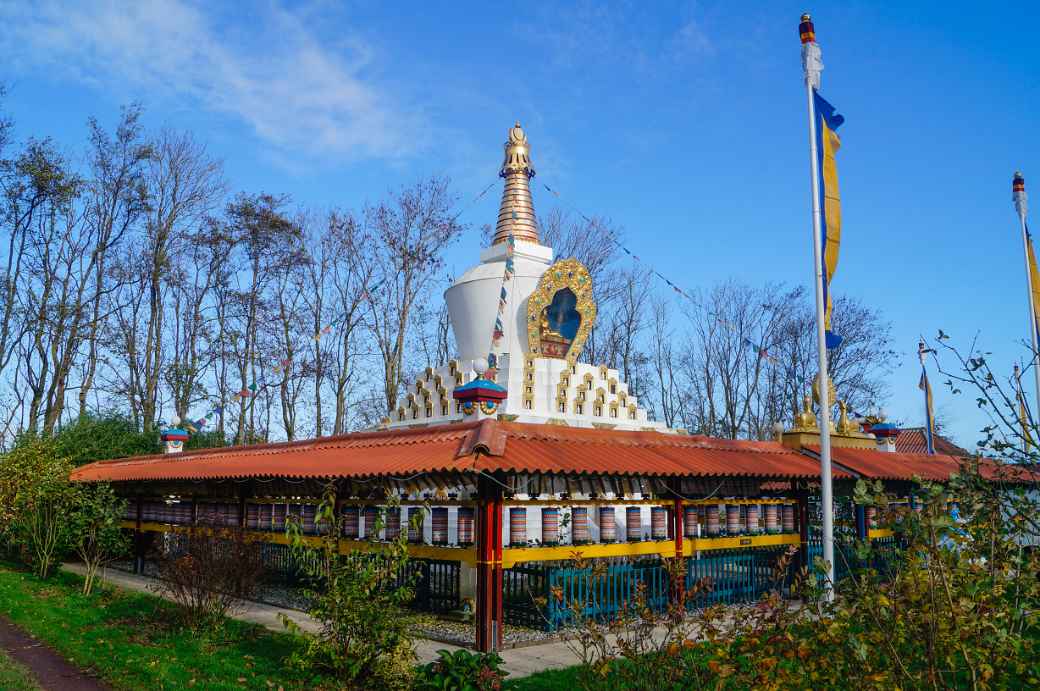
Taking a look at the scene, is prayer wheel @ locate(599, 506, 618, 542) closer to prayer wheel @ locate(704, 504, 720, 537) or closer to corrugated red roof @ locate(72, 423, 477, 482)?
prayer wheel @ locate(704, 504, 720, 537)

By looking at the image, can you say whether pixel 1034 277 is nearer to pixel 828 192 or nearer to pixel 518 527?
pixel 828 192

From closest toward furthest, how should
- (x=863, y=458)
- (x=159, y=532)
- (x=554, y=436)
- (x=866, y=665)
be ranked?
1. (x=866, y=665)
2. (x=554, y=436)
3. (x=863, y=458)
4. (x=159, y=532)

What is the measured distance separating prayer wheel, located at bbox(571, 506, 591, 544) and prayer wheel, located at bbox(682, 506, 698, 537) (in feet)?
7.60

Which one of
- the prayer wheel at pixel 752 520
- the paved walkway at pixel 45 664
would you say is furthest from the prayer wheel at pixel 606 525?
the paved walkway at pixel 45 664

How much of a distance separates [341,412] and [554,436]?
88.4ft

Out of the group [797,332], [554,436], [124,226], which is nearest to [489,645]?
[554,436]

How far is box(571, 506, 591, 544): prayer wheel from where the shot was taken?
13598mm

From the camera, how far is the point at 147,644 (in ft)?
38.3

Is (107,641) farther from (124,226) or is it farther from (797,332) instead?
(797,332)

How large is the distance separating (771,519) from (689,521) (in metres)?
2.91

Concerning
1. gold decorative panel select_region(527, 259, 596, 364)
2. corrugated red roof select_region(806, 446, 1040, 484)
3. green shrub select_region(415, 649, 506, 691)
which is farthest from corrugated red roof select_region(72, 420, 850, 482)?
gold decorative panel select_region(527, 259, 596, 364)

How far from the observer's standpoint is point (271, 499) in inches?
671

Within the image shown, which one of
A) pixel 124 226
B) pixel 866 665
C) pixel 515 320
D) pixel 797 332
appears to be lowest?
pixel 866 665

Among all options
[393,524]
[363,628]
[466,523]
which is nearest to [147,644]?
[363,628]
